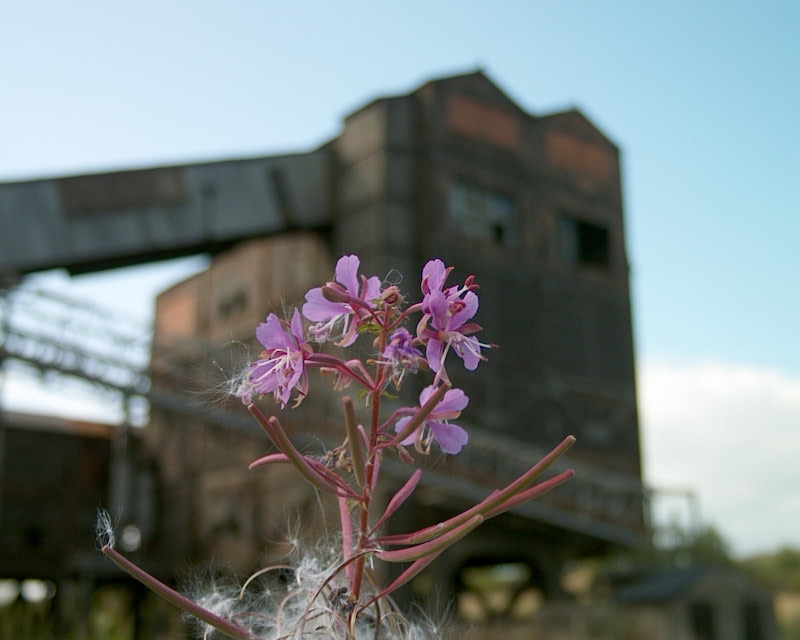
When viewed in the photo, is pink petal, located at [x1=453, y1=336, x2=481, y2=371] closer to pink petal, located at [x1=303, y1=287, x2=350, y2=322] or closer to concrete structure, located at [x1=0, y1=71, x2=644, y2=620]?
pink petal, located at [x1=303, y1=287, x2=350, y2=322]

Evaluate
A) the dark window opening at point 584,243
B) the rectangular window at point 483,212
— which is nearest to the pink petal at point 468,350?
the rectangular window at point 483,212

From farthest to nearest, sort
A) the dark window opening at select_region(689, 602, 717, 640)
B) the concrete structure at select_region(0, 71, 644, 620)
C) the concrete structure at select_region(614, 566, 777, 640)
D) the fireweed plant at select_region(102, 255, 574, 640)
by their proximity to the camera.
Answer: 1. the concrete structure at select_region(0, 71, 644, 620)
2. the dark window opening at select_region(689, 602, 717, 640)
3. the concrete structure at select_region(614, 566, 777, 640)
4. the fireweed plant at select_region(102, 255, 574, 640)

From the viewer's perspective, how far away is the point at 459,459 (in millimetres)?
14555

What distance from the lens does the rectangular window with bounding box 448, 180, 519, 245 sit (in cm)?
1620

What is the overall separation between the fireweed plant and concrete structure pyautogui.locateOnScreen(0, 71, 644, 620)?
12.0 m

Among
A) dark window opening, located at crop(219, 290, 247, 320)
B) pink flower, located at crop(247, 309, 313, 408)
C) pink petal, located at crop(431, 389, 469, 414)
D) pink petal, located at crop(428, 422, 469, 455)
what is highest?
dark window opening, located at crop(219, 290, 247, 320)

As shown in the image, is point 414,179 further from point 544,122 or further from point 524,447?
point 524,447

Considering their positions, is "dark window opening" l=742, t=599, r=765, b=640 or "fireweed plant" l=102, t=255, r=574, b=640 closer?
"fireweed plant" l=102, t=255, r=574, b=640

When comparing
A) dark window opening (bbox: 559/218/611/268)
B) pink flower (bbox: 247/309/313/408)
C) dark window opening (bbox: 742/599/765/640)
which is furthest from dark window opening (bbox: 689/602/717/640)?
pink flower (bbox: 247/309/313/408)

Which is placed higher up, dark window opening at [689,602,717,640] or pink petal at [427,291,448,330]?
pink petal at [427,291,448,330]

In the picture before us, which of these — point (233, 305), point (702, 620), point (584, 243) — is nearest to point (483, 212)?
point (584, 243)

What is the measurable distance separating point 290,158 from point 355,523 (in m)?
15.4

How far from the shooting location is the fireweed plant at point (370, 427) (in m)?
1.34

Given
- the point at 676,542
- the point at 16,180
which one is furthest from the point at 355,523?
the point at 676,542
